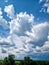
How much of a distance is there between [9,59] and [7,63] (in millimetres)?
3652

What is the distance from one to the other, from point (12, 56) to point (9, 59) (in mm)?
3237

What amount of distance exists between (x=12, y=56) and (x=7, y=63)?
6665 mm

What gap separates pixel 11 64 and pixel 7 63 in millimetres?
3171

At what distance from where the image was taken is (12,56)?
196 m

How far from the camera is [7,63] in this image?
19625 cm

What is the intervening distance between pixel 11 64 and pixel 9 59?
4.30 meters

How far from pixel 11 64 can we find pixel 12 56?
6249 mm

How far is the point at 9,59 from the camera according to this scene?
641 ft
